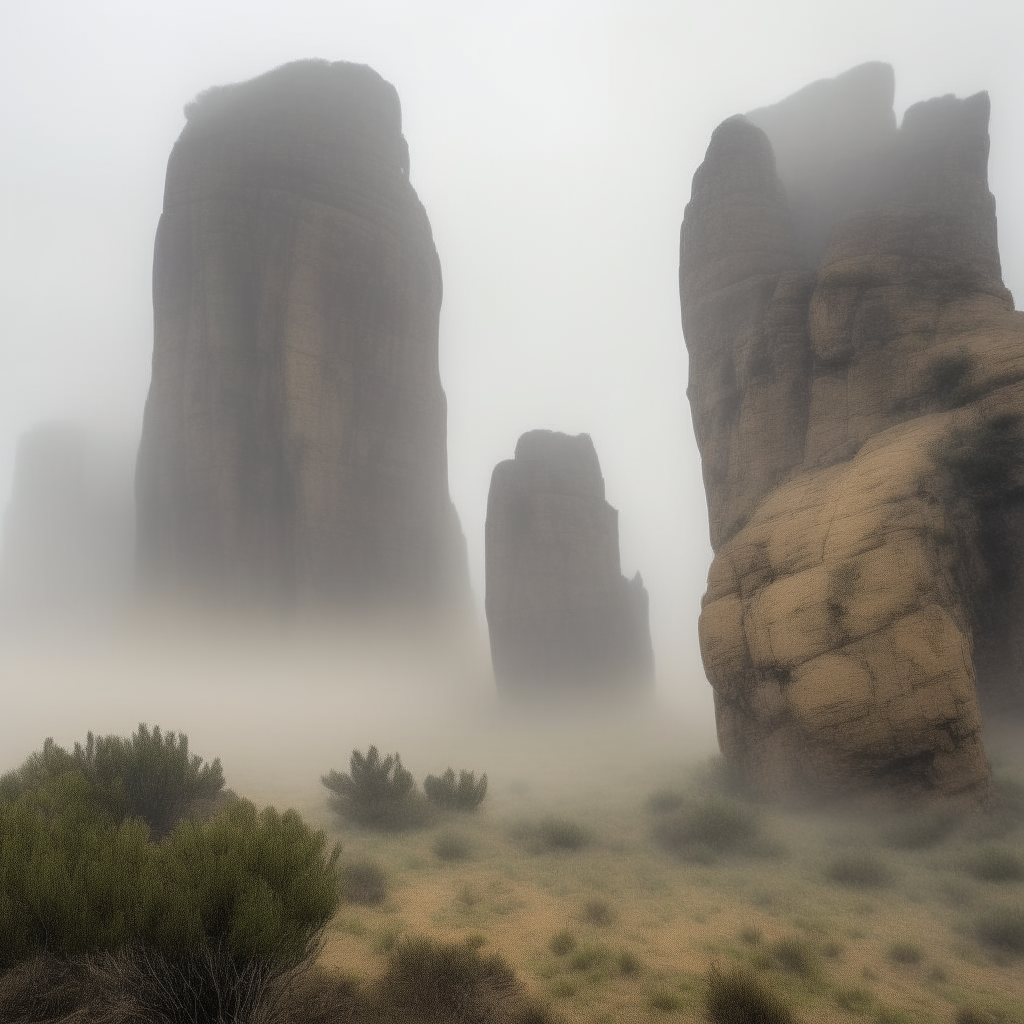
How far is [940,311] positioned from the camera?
14.7m

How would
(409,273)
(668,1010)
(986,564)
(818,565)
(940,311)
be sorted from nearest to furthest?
1. (668,1010)
2. (818,565)
3. (986,564)
4. (940,311)
5. (409,273)

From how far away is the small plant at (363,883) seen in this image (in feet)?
27.8

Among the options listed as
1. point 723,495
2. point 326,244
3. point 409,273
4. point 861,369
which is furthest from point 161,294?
point 861,369

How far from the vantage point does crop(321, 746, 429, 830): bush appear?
486 inches

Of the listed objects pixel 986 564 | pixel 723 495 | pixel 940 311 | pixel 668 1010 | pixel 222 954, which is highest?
pixel 940 311

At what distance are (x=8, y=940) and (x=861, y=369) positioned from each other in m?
16.1

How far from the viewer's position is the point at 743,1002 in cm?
572

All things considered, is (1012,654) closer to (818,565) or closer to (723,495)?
(818,565)

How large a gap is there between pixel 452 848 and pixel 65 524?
6016 centimetres

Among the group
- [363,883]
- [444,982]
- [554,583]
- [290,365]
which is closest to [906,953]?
[444,982]

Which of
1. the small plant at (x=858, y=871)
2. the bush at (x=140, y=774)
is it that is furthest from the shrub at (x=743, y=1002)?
the bush at (x=140, y=774)

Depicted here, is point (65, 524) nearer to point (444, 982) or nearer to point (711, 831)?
point (711, 831)

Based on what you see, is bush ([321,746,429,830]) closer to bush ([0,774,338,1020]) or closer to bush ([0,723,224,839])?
bush ([0,723,224,839])

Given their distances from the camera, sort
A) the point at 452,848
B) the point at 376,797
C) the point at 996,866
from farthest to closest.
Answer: the point at 376,797 → the point at 452,848 → the point at 996,866
